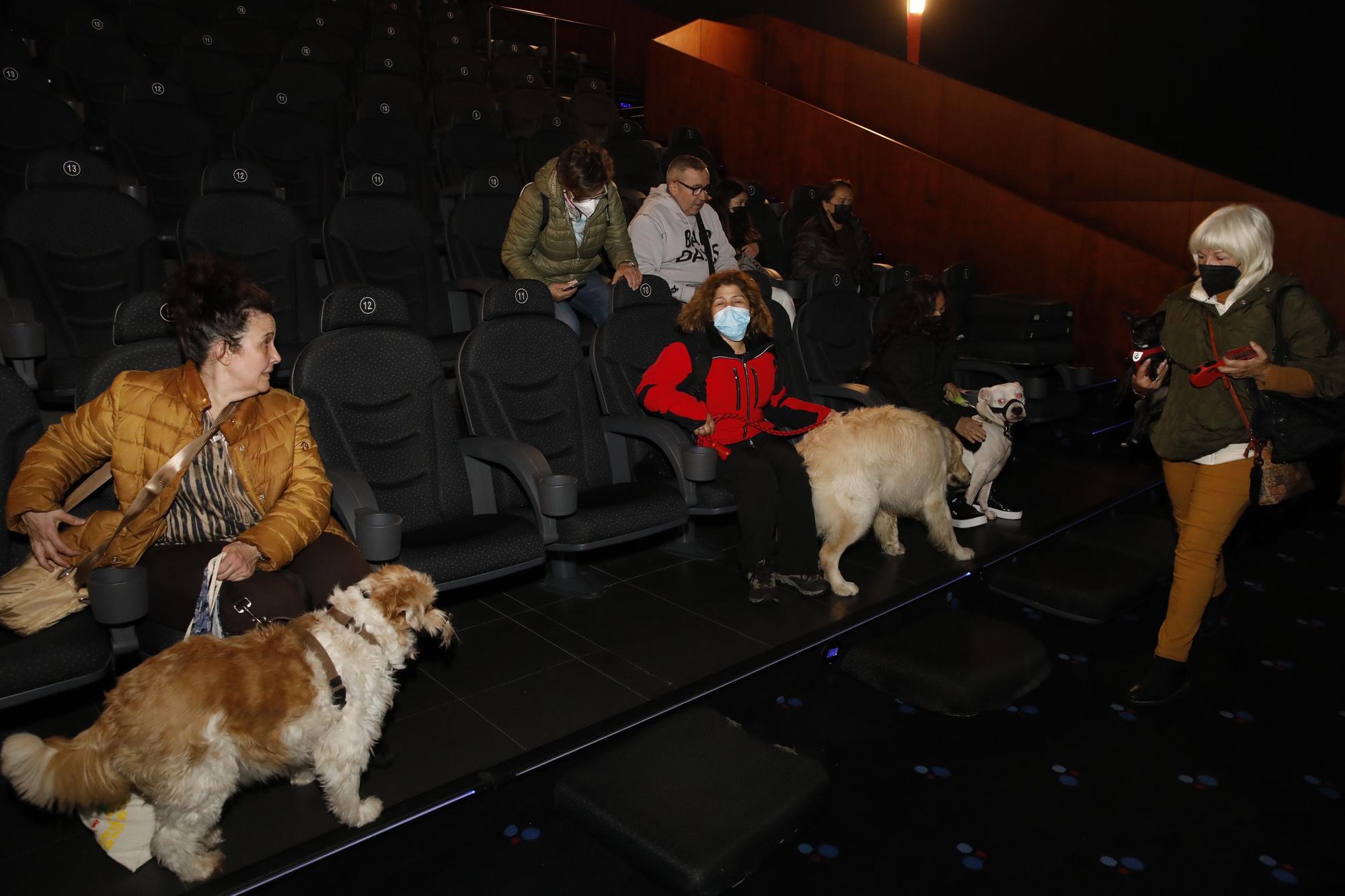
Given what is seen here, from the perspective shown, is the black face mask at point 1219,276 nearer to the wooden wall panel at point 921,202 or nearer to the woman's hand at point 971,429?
the woman's hand at point 971,429

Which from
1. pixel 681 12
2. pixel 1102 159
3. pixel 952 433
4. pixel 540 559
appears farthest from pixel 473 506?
pixel 681 12

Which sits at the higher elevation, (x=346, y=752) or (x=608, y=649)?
(x=346, y=752)

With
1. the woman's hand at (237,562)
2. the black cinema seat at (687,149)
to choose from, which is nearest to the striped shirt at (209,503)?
the woman's hand at (237,562)

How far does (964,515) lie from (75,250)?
3710mm

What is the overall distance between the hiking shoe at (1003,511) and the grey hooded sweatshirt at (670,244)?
1.64 meters

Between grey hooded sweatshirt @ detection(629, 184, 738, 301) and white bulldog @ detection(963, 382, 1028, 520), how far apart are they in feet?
4.39

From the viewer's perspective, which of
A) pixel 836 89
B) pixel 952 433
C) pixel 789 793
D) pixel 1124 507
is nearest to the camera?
pixel 789 793

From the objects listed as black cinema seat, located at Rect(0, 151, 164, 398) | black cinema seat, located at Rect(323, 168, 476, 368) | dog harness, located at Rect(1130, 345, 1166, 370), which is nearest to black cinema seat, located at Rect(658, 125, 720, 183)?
black cinema seat, located at Rect(323, 168, 476, 368)

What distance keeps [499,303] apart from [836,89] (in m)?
5.97

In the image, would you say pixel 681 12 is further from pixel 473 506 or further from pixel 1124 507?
pixel 473 506

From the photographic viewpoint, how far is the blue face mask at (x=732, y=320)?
3352mm

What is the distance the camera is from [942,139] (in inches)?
295

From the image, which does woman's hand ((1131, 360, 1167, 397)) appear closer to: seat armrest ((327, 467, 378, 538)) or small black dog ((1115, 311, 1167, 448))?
small black dog ((1115, 311, 1167, 448))

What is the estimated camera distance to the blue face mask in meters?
3.35
